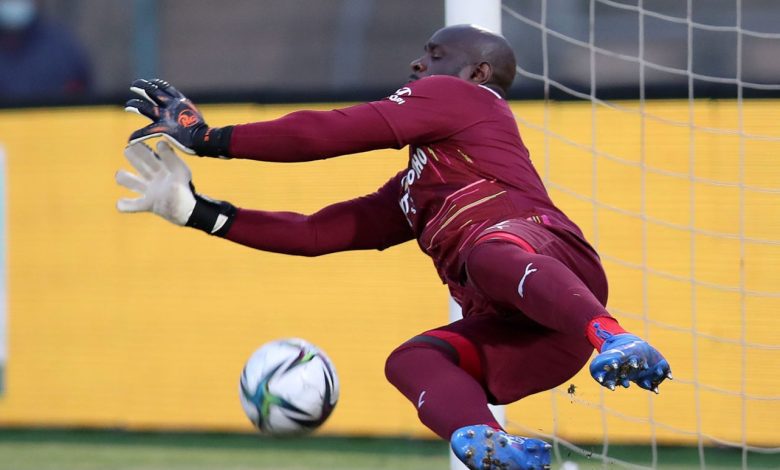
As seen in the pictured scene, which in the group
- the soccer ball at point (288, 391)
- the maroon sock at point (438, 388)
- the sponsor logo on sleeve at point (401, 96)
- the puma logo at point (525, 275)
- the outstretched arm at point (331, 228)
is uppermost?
the sponsor logo on sleeve at point (401, 96)

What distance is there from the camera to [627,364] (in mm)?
3539

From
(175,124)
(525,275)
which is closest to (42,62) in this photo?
(175,124)

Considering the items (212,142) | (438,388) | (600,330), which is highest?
(212,142)

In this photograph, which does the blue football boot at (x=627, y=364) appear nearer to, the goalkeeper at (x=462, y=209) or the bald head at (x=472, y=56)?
the goalkeeper at (x=462, y=209)

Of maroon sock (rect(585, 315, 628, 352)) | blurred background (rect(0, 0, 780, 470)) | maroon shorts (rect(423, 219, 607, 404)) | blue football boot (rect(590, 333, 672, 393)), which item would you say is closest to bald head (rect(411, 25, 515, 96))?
maroon shorts (rect(423, 219, 607, 404))

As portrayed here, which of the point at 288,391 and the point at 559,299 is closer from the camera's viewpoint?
the point at 559,299

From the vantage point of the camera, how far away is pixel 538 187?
14.8ft

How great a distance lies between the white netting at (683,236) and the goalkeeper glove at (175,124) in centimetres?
281

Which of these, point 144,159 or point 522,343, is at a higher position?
point 144,159

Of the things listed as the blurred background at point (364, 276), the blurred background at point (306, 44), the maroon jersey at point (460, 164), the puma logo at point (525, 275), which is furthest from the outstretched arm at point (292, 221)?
the blurred background at point (306, 44)

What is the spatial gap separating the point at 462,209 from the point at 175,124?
971 mm

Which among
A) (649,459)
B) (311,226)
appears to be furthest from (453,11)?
(649,459)

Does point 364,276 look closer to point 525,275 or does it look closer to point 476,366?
point 476,366

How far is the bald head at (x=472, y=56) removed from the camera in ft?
15.2
